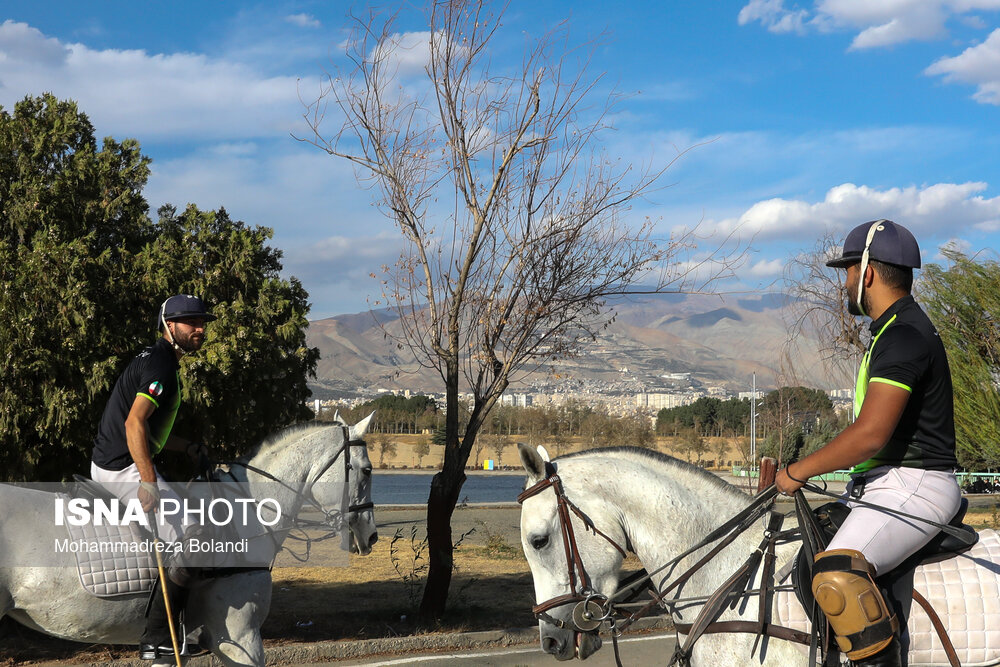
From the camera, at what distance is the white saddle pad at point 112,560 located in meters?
5.59

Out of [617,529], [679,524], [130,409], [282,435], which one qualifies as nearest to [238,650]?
[282,435]

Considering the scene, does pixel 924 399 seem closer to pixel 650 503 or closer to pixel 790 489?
pixel 790 489

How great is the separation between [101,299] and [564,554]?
242 inches

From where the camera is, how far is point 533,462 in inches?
171

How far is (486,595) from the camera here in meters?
12.8

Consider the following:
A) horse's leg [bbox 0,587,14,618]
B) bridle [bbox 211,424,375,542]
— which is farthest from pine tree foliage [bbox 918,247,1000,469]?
horse's leg [bbox 0,587,14,618]

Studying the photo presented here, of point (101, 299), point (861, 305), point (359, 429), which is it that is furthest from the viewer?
point (101, 299)

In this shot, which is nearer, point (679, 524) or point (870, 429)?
point (870, 429)

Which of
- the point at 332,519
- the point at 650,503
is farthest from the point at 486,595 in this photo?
the point at 650,503

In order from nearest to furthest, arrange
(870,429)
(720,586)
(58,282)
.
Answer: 1. (870,429)
2. (720,586)
3. (58,282)

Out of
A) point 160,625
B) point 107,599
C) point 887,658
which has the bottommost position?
point 160,625

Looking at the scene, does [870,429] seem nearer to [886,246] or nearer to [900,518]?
[900,518]

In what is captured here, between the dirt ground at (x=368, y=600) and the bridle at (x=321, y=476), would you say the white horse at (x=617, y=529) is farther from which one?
the dirt ground at (x=368, y=600)

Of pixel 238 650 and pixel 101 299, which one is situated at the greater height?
pixel 101 299
